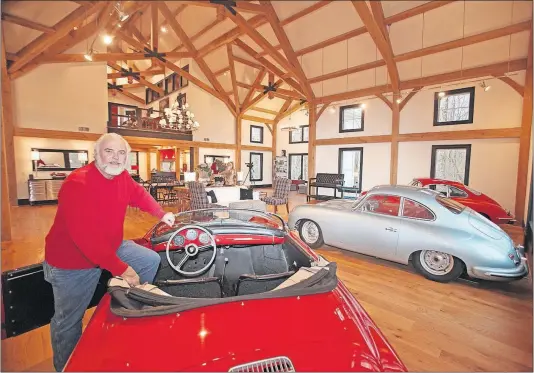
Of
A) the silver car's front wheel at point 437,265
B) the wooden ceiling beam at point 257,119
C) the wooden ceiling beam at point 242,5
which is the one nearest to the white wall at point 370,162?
the wooden ceiling beam at point 257,119

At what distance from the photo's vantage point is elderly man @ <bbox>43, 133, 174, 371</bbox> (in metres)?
1.13

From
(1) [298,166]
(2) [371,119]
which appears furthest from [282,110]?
(2) [371,119]

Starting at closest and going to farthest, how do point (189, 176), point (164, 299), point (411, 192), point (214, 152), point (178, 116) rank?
point (164, 299), point (411, 192), point (189, 176), point (178, 116), point (214, 152)

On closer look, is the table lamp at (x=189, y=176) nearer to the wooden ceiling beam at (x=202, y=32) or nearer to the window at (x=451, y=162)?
the wooden ceiling beam at (x=202, y=32)

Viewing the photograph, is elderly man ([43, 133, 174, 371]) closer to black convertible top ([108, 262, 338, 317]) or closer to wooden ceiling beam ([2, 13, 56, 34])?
black convertible top ([108, 262, 338, 317])

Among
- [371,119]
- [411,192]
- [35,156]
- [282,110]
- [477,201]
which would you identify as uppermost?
[282,110]

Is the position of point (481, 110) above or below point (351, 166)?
above

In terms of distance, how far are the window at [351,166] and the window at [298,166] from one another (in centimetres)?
426

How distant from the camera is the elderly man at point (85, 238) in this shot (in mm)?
1126

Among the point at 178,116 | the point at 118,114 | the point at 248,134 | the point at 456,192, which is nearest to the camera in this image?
the point at 456,192

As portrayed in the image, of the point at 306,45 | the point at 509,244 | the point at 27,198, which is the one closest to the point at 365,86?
the point at 509,244

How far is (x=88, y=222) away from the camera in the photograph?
1124 millimetres

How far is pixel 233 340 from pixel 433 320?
2157mm

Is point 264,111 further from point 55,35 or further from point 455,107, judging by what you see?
point 55,35
